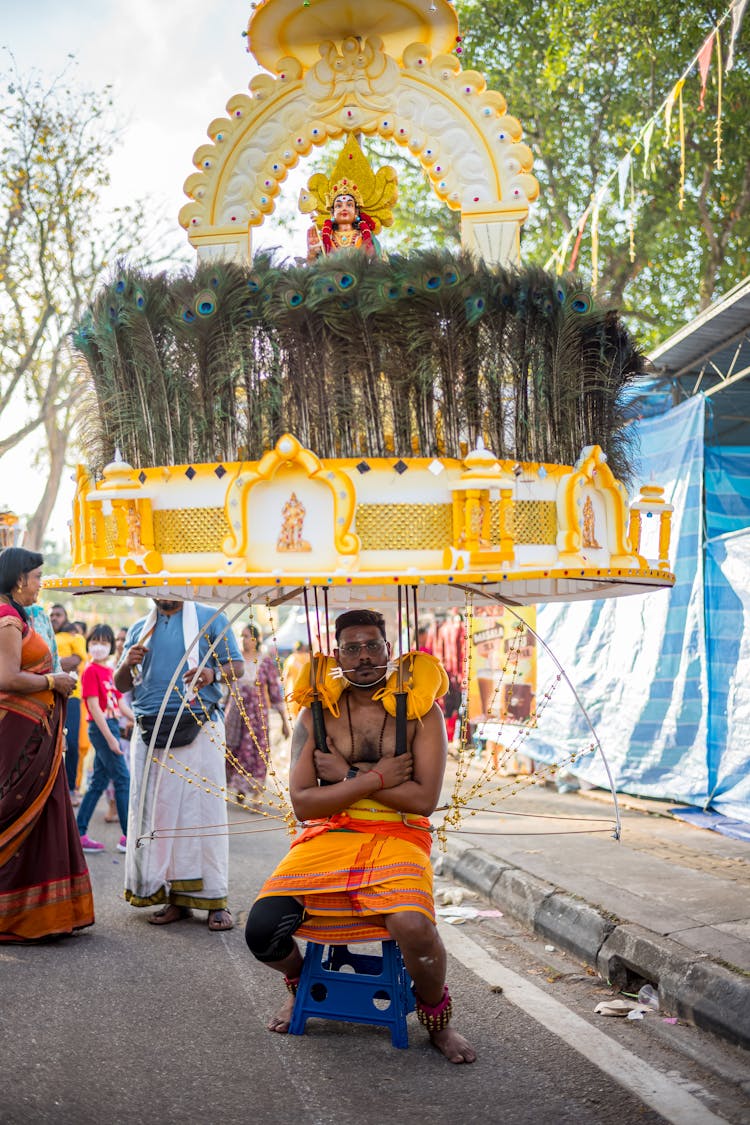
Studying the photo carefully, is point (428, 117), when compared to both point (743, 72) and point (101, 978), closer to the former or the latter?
point (101, 978)

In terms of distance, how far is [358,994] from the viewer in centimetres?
404

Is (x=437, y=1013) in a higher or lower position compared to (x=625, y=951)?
higher

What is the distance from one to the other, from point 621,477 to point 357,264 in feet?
4.71

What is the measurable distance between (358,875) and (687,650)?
5247mm

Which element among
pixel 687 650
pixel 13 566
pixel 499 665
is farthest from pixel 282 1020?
pixel 499 665

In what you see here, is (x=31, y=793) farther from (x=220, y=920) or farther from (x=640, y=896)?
(x=640, y=896)

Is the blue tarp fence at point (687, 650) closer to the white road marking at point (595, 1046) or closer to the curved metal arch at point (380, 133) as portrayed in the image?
the white road marking at point (595, 1046)

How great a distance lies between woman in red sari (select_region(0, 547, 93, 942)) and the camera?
5391 mm

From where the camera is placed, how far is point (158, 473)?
3.64 meters

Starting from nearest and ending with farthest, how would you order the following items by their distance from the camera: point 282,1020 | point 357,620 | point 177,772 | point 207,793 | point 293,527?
point 293,527, point 282,1020, point 357,620, point 177,772, point 207,793

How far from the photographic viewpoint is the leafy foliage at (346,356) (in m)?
3.38

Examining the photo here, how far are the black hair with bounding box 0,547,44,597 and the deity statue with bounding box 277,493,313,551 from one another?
2574 mm

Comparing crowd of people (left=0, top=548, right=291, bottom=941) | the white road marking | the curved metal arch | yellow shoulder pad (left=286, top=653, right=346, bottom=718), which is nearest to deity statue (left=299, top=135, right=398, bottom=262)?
the curved metal arch

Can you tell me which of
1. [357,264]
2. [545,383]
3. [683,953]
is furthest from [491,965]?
[357,264]
